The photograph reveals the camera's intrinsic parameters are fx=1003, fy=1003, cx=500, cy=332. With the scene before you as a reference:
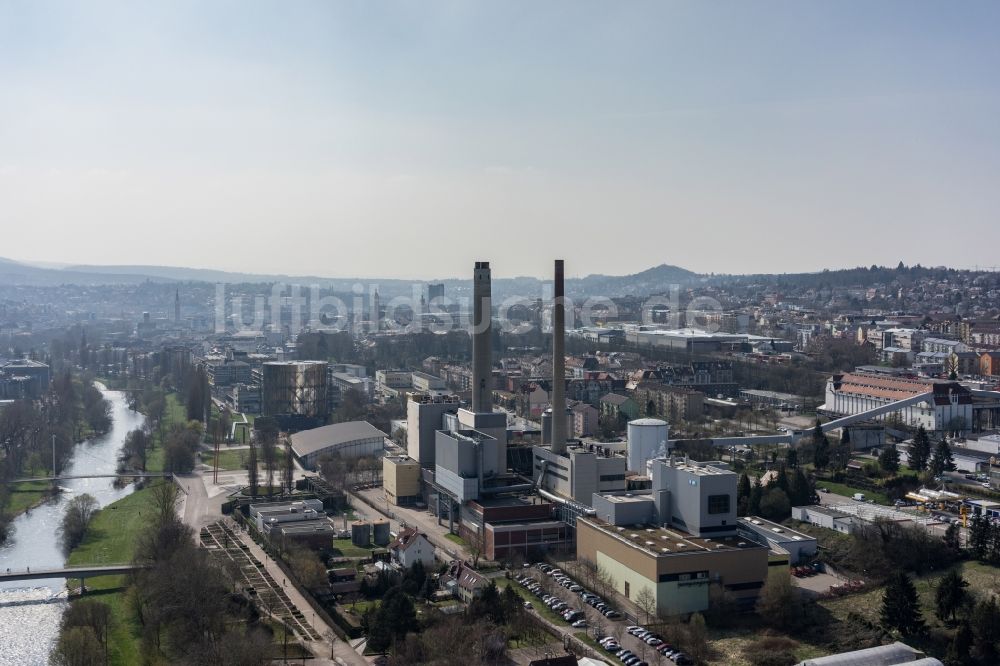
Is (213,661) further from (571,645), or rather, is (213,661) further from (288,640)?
(571,645)

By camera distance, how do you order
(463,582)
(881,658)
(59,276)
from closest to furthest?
1. (881,658)
2. (463,582)
3. (59,276)

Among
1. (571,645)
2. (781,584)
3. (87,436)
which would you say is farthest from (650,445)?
(87,436)

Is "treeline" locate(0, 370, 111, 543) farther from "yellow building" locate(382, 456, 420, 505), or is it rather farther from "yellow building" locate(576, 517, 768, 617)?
"yellow building" locate(576, 517, 768, 617)

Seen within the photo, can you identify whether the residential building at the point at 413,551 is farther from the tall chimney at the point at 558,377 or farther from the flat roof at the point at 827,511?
the flat roof at the point at 827,511

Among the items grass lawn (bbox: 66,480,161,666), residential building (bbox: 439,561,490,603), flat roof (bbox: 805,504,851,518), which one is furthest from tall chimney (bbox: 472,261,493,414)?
grass lawn (bbox: 66,480,161,666)

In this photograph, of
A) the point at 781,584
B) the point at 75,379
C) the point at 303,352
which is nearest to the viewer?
the point at 781,584

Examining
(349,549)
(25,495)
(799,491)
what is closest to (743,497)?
(799,491)

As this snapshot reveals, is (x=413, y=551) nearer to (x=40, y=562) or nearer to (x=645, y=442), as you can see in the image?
(x=645, y=442)

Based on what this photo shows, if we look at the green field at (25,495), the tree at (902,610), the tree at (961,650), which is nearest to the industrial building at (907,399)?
the tree at (902,610)
